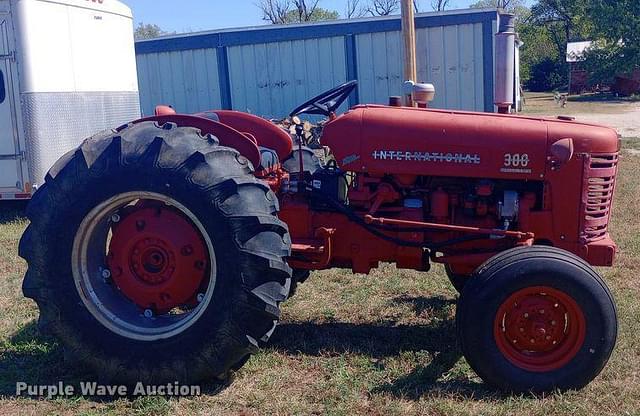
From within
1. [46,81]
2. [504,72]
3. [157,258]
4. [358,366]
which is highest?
[46,81]

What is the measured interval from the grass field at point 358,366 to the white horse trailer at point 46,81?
3380 millimetres

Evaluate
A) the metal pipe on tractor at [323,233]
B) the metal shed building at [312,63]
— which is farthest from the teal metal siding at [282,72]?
the metal pipe on tractor at [323,233]

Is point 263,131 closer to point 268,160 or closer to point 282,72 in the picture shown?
point 268,160

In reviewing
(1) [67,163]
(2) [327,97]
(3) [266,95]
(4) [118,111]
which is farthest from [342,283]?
(3) [266,95]

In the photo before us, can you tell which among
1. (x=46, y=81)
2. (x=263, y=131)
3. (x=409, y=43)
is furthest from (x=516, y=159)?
(x=409, y=43)

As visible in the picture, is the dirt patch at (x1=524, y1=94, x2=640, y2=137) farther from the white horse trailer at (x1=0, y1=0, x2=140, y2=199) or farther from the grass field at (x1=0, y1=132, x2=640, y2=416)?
the grass field at (x1=0, y1=132, x2=640, y2=416)

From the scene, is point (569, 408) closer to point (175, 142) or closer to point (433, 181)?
point (433, 181)

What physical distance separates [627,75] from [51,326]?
3924 cm

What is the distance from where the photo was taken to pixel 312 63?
1546 centimetres

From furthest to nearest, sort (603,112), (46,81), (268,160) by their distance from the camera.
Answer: (603,112), (46,81), (268,160)

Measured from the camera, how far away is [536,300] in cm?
374

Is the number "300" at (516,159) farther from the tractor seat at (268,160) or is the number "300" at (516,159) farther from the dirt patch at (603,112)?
the dirt patch at (603,112)

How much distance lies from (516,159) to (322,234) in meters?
1.29

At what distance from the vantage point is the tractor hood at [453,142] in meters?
4.11
